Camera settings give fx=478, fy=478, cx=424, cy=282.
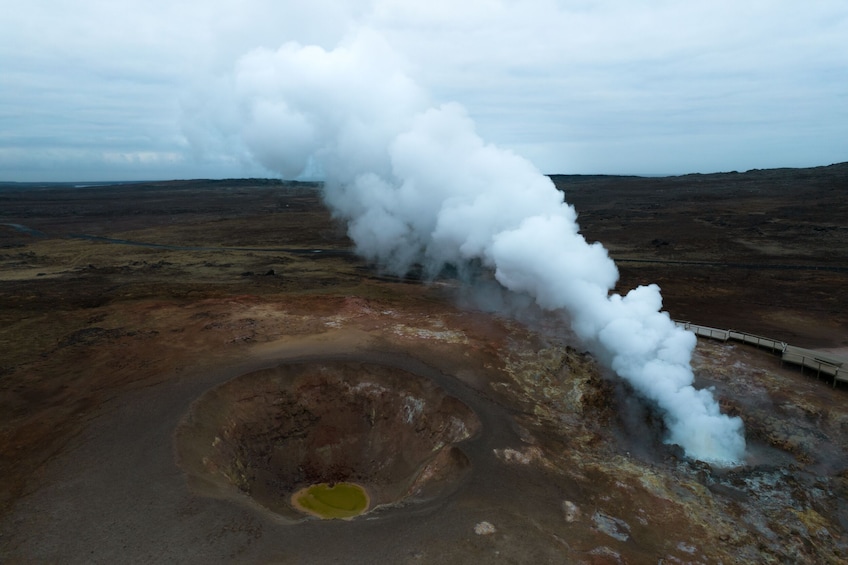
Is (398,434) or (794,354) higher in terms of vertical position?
(794,354)

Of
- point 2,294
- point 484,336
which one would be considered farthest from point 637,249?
point 2,294

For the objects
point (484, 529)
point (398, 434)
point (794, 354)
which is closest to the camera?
point (484, 529)

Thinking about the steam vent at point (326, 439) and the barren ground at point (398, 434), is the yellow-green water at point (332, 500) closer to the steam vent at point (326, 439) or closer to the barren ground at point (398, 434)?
the steam vent at point (326, 439)

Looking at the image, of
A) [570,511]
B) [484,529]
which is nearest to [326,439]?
[484,529]

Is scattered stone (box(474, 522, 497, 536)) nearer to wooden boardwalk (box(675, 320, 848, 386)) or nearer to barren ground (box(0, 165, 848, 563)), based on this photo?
barren ground (box(0, 165, 848, 563))

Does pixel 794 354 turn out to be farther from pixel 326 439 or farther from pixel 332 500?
pixel 332 500

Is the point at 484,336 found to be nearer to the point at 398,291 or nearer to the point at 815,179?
the point at 398,291
